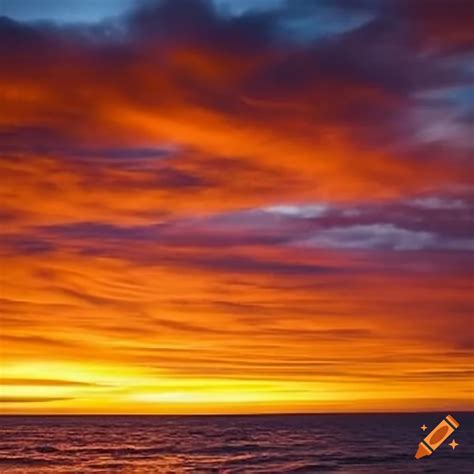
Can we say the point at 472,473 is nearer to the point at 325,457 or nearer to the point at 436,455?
the point at 436,455

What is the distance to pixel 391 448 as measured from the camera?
67.2 meters

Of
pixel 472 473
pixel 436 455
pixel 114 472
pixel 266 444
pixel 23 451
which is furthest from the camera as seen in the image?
pixel 266 444

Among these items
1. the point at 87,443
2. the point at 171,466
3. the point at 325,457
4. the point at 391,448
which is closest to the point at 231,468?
the point at 171,466

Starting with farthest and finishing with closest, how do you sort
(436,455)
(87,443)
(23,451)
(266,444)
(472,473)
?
(87,443)
(266,444)
(23,451)
(436,455)
(472,473)

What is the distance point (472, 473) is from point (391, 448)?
24571 mm

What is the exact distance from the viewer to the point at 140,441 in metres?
81.8

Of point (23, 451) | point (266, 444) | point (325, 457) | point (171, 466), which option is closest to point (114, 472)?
point (171, 466)

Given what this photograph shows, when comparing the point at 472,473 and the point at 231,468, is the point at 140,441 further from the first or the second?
the point at 472,473

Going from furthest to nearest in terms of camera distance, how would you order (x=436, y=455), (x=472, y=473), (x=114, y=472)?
(x=436, y=455)
(x=114, y=472)
(x=472, y=473)

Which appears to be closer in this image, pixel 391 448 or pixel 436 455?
pixel 436 455

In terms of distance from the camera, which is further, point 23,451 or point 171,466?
point 23,451

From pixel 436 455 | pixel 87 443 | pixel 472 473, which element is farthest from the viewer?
pixel 87 443

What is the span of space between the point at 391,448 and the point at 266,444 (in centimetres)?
1297

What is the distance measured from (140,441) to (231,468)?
116ft
